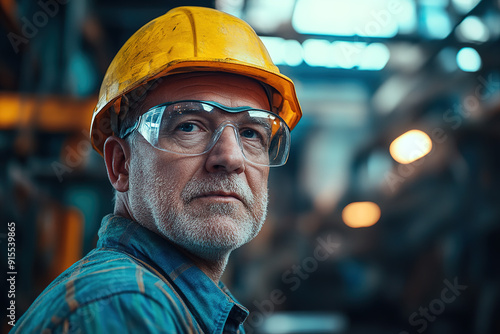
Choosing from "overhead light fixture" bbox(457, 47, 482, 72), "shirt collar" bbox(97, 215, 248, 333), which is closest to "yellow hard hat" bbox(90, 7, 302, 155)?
"shirt collar" bbox(97, 215, 248, 333)

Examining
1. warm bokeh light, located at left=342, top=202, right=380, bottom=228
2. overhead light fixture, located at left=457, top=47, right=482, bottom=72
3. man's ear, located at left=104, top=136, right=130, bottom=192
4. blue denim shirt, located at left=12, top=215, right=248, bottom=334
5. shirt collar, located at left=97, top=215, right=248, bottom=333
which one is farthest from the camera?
warm bokeh light, located at left=342, top=202, right=380, bottom=228

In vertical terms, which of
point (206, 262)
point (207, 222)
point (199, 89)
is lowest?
point (206, 262)

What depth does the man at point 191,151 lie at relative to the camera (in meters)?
1.48

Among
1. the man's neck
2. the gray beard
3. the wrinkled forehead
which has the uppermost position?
the wrinkled forehead

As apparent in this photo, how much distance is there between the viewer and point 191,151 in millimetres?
1682

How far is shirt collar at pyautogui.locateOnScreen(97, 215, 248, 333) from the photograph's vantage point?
1.41m

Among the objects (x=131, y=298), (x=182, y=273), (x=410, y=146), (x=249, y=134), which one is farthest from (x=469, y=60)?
(x=131, y=298)

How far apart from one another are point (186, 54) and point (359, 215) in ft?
28.0

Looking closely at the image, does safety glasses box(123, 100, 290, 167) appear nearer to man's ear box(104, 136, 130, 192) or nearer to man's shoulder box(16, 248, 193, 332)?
man's ear box(104, 136, 130, 192)

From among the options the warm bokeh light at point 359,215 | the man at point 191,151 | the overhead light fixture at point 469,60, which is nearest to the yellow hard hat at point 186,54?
the man at point 191,151

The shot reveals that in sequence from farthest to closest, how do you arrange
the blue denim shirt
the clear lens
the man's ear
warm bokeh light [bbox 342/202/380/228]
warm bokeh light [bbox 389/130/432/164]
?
warm bokeh light [bbox 342/202/380/228] → warm bokeh light [bbox 389/130/432/164] → the man's ear → the clear lens → the blue denim shirt

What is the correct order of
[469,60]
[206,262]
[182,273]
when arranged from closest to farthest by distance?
[182,273] → [206,262] → [469,60]

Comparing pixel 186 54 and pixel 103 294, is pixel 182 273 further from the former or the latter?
pixel 186 54

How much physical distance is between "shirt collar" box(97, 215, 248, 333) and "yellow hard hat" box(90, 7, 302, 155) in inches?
24.1
